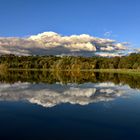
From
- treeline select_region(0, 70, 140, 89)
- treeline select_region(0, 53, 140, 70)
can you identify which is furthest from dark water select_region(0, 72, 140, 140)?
treeline select_region(0, 53, 140, 70)

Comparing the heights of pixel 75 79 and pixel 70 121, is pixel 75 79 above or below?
below

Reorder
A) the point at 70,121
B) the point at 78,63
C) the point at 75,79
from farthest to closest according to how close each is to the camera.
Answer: the point at 78,63, the point at 75,79, the point at 70,121

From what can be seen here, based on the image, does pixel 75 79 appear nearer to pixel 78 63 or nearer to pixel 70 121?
pixel 70 121

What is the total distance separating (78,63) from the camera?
138625mm

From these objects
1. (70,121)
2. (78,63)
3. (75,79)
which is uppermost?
(70,121)

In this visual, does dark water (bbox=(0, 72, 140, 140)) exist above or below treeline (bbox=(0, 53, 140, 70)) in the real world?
above

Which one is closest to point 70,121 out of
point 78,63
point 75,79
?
point 75,79

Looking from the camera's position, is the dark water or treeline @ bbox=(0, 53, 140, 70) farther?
treeline @ bbox=(0, 53, 140, 70)

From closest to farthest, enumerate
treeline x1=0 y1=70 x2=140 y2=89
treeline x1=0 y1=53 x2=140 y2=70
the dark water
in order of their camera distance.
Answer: the dark water < treeline x1=0 y1=70 x2=140 y2=89 < treeline x1=0 y1=53 x2=140 y2=70

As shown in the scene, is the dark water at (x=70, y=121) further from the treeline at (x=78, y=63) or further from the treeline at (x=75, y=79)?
the treeline at (x=78, y=63)

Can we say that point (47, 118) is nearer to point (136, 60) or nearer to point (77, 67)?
point (136, 60)

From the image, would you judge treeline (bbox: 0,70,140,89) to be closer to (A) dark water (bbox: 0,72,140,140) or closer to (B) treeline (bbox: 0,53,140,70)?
(A) dark water (bbox: 0,72,140,140)

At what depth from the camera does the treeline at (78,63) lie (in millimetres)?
120750

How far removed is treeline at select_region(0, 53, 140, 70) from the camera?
121 meters
